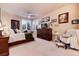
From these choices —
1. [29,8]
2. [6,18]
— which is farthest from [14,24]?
[29,8]

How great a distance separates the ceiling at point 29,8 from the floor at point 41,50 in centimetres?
75

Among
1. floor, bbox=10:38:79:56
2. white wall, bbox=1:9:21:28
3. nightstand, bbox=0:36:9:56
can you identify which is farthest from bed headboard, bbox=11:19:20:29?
floor, bbox=10:38:79:56

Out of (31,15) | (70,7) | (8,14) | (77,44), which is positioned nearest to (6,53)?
(8,14)

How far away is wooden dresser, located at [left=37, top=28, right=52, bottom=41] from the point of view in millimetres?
2336

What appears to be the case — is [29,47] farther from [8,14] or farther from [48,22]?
[8,14]

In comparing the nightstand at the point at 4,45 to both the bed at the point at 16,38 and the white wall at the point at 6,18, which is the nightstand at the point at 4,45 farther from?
the white wall at the point at 6,18

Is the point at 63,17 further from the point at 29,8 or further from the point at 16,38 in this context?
the point at 16,38

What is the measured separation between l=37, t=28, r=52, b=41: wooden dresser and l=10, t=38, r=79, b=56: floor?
106 millimetres

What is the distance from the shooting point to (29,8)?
219 cm

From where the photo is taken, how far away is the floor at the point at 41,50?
2.17 metres

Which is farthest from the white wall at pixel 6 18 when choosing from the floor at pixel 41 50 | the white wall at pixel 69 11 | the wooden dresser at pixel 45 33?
the white wall at pixel 69 11

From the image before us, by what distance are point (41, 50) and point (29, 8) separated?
106 centimetres

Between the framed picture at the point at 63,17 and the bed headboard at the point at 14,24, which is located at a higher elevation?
the framed picture at the point at 63,17

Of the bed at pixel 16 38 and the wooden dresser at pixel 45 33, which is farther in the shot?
the wooden dresser at pixel 45 33
